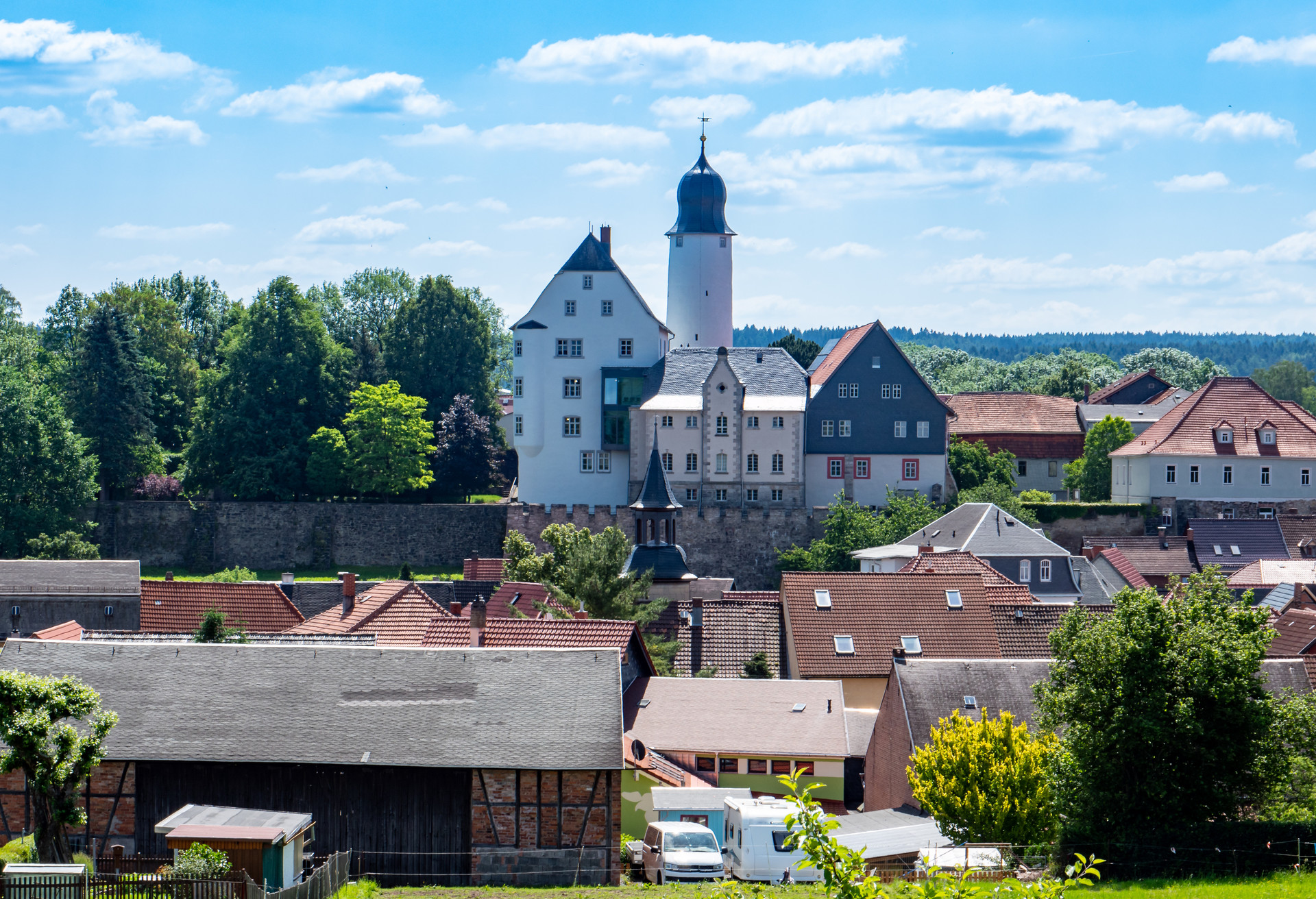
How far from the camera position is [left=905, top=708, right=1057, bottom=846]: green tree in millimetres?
25188

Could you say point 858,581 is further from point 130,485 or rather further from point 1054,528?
point 130,485

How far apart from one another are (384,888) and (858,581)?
23.8m

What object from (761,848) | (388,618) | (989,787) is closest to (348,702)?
(761,848)

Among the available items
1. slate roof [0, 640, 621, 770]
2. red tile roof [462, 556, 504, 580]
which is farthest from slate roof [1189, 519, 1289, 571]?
slate roof [0, 640, 621, 770]

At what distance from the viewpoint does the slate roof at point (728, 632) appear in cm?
4278

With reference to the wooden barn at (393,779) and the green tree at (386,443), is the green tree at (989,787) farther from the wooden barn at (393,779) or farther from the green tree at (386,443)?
the green tree at (386,443)

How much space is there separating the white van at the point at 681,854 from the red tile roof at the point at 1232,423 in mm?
47299

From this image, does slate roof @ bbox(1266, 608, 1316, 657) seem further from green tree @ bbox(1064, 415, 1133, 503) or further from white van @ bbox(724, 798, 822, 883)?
green tree @ bbox(1064, 415, 1133, 503)

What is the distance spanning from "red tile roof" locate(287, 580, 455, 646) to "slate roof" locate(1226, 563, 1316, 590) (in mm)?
26938

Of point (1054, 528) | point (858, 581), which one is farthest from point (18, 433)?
point (1054, 528)

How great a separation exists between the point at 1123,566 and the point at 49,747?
44.1m

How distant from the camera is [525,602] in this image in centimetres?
4609

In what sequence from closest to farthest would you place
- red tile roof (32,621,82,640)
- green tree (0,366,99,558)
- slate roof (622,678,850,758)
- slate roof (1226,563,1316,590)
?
slate roof (622,678,850,758)
red tile roof (32,621,82,640)
slate roof (1226,563,1316,590)
green tree (0,366,99,558)

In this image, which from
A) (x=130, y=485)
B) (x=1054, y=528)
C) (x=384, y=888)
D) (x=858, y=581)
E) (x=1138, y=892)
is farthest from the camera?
(x=130, y=485)
